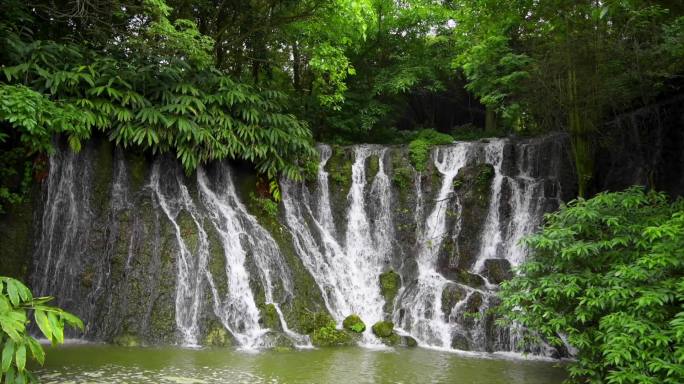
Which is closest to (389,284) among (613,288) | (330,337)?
(330,337)

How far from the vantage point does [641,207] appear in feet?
25.2

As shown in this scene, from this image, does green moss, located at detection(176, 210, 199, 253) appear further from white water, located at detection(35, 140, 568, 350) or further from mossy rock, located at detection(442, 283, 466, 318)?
mossy rock, located at detection(442, 283, 466, 318)

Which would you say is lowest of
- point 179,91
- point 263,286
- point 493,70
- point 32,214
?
point 263,286

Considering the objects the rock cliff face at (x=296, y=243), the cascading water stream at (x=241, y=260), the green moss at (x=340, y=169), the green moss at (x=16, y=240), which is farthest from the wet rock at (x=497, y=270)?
the green moss at (x=16, y=240)

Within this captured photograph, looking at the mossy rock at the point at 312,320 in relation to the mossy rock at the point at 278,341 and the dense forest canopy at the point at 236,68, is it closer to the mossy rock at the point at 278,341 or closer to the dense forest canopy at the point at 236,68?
the mossy rock at the point at 278,341

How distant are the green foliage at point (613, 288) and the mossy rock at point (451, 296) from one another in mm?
3655

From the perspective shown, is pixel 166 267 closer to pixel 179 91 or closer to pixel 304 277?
pixel 304 277

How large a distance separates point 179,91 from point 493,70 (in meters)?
9.21

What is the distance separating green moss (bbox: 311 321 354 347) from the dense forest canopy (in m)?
4.10

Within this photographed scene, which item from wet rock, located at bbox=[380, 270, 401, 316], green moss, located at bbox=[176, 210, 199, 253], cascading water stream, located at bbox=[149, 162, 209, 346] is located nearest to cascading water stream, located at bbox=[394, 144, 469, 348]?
wet rock, located at bbox=[380, 270, 401, 316]

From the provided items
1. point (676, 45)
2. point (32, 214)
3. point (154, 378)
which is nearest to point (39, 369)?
point (154, 378)

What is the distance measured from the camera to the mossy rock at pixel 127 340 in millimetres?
9344

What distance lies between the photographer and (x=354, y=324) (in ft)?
35.4

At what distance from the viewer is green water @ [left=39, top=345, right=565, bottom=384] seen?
7.16 metres
